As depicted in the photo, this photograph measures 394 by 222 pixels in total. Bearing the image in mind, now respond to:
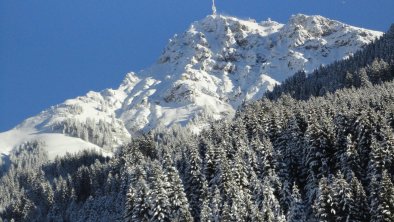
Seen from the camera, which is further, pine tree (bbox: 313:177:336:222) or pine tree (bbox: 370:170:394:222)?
pine tree (bbox: 313:177:336:222)

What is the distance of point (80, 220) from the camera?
140 meters

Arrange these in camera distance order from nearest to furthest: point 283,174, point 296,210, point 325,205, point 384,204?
point 384,204 < point 325,205 < point 296,210 < point 283,174

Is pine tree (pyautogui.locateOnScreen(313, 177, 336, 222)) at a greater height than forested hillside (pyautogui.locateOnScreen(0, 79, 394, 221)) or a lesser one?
lesser

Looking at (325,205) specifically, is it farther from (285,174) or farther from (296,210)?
(285,174)

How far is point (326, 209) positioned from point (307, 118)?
35.3 meters

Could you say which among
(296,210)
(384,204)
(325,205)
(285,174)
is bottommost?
(384,204)

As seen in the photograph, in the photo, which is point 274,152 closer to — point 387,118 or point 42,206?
point 387,118

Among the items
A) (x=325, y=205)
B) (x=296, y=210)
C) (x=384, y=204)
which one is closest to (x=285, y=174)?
(x=296, y=210)

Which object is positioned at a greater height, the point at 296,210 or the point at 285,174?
the point at 285,174

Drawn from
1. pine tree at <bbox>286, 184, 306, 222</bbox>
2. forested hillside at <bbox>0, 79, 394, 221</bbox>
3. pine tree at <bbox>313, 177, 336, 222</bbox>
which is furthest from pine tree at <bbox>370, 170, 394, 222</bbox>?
pine tree at <bbox>286, 184, 306, 222</bbox>

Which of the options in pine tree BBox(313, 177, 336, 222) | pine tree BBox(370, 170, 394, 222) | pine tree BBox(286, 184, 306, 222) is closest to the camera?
pine tree BBox(370, 170, 394, 222)

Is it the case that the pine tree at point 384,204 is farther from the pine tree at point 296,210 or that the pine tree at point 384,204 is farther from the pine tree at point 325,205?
the pine tree at point 296,210

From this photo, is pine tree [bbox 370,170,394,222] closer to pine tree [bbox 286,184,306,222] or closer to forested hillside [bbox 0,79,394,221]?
forested hillside [bbox 0,79,394,221]

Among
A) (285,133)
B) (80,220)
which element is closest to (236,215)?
(285,133)
